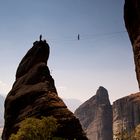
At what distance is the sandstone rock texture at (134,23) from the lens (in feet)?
168

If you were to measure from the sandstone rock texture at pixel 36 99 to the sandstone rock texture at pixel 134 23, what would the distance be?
3304 centimetres

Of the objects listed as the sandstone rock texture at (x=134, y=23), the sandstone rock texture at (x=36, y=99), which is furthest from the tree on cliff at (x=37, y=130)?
the sandstone rock texture at (x=134, y=23)

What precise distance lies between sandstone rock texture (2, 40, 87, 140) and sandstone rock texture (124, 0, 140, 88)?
108 ft

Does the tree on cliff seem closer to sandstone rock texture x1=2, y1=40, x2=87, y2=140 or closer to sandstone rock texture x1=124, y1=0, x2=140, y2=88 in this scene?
sandstone rock texture x1=2, y1=40, x2=87, y2=140

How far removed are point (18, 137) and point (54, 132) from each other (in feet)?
32.5

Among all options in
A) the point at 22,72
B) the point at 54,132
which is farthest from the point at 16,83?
the point at 54,132

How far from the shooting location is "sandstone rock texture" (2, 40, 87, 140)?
265 feet

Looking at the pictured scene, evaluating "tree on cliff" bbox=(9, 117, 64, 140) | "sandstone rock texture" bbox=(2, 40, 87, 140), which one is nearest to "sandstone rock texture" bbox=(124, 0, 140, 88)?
"tree on cliff" bbox=(9, 117, 64, 140)

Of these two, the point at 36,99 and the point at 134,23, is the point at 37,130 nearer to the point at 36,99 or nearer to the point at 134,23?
the point at 36,99

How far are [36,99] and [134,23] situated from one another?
138 feet

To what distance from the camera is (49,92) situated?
87.6m

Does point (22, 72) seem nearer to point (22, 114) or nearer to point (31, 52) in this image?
point (31, 52)

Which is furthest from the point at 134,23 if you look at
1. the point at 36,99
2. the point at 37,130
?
the point at 36,99

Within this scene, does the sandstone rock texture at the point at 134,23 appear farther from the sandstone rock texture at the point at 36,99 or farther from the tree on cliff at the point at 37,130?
the sandstone rock texture at the point at 36,99
